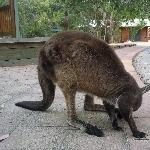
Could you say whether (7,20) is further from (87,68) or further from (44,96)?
(87,68)

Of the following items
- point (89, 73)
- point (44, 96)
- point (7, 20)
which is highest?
point (7, 20)

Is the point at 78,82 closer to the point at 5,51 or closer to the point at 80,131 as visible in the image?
the point at 80,131

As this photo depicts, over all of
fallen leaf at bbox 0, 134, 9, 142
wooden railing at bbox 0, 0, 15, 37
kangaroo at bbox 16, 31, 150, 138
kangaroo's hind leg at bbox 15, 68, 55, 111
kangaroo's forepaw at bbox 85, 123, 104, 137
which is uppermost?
wooden railing at bbox 0, 0, 15, 37

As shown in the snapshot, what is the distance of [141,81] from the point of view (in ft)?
23.9

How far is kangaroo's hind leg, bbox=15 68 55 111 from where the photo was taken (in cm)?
473

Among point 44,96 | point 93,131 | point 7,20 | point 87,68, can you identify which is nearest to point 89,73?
point 87,68

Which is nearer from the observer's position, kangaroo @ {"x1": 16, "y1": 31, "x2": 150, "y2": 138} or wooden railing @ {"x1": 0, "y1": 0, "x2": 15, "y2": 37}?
kangaroo @ {"x1": 16, "y1": 31, "x2": 150, "y2": 138}

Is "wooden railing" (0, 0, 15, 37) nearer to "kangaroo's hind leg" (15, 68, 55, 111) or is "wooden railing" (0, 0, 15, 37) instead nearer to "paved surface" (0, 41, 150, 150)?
Answer: "paved surface" (0, 41, 150, 150)

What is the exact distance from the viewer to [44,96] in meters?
4.91

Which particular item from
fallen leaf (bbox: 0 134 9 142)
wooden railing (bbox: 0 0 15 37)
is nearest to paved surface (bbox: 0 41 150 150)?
fallen leaf (bbox: 0 134 9 142)

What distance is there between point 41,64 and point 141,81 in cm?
309

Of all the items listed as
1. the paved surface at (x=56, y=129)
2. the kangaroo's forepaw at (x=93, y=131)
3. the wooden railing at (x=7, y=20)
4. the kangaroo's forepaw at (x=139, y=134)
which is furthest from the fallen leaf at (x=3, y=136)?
the wooden railing at (x=7, y=20)

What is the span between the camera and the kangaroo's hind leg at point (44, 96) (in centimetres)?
473

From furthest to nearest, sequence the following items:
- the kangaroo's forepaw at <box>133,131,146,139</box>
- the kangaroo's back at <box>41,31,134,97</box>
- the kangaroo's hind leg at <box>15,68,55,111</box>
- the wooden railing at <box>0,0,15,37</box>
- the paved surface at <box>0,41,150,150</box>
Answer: the wooden railing at <box>0,0,15,37</box> < the kangaroo's hind leg at <box>15,68,55,111</box> < the kangaroo's back at <box>41,31,134,97</box> < the kangaroo's forepaw at <box>133,131,146,139</box> < the paved surface at <box>0,41,150,150</box>
